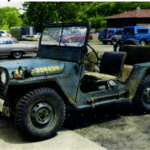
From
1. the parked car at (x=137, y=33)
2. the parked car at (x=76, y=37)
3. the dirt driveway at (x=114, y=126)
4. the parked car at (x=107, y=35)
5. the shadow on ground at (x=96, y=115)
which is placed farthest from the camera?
the parked car at (x=107, y=35)

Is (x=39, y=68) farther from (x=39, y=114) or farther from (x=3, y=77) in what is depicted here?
(x=39, y=114)

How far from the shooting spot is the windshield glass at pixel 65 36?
16.3 ft

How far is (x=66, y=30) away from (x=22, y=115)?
1781mm

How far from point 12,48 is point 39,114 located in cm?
1180

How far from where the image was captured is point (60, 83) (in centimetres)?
450

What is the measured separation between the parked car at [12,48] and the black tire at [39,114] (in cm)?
1147

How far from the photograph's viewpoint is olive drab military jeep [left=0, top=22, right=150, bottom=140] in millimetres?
4238

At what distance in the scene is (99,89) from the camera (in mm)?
5113

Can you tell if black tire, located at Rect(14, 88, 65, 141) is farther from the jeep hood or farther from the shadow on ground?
the shadow on ground

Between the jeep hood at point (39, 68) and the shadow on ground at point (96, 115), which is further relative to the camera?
the shadow on ground at point (96, 115)

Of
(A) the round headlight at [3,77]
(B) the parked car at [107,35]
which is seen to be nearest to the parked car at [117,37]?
(B) the parked car at [107,35]

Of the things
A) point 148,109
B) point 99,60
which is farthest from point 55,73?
point 148,109

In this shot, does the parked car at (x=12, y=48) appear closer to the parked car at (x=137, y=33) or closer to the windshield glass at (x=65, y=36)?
the parked car at (x=137, y=33)

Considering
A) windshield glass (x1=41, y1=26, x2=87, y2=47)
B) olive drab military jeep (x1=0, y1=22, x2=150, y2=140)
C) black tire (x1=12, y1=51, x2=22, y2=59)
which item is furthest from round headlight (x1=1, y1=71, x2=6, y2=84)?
black tire (x1=12, y1=51, x2=22, y2=59)
